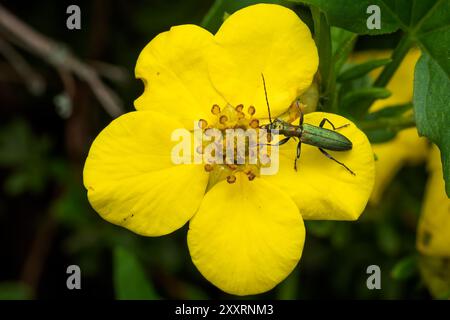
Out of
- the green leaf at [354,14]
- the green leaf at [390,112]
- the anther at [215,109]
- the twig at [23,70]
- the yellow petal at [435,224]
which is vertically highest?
the twig at [23,70]

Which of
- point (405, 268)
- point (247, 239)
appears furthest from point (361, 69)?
point (405, 268)

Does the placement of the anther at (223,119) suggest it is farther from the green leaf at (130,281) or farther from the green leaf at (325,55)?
the green leaf at (130,281)

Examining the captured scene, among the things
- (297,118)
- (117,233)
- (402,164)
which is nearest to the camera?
(297,118)

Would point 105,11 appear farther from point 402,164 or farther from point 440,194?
point 440,194

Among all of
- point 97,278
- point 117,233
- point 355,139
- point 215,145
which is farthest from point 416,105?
point 97,278

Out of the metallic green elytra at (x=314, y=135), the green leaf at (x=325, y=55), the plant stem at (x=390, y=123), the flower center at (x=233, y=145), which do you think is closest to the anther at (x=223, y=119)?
the flower center at (x=233, y=145)

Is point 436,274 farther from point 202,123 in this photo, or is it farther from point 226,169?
point 202,123
